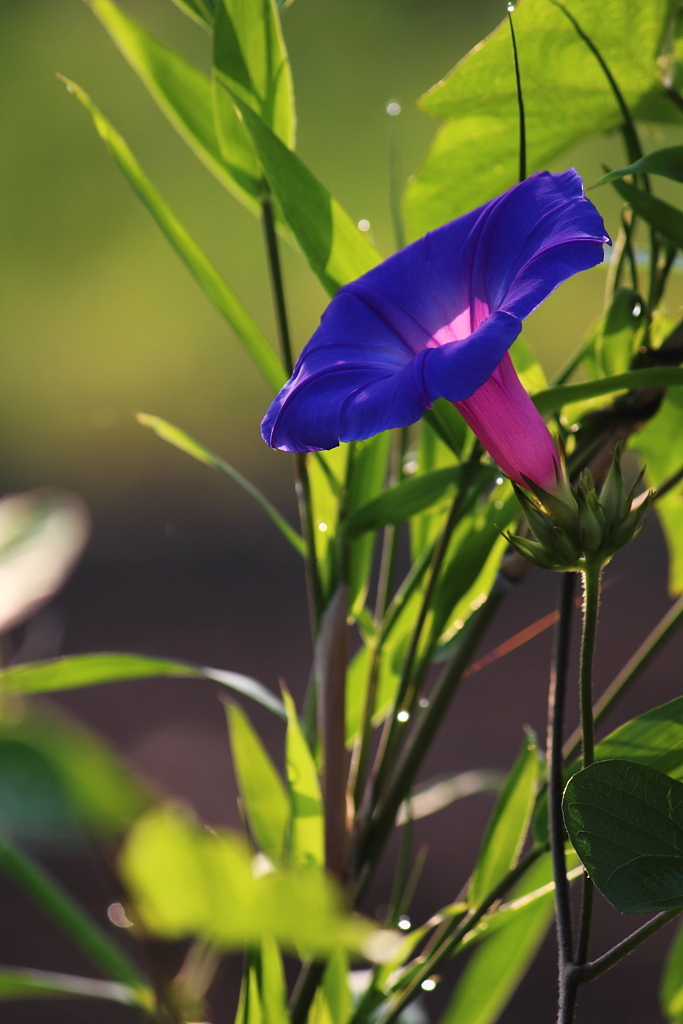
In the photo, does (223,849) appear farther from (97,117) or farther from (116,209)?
(116,209)

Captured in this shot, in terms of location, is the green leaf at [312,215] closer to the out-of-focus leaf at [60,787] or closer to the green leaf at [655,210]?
the green leaf at [655,210]

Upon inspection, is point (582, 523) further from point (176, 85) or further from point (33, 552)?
point (176, 85)

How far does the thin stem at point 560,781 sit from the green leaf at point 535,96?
6.3 inches

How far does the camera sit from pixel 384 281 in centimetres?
26

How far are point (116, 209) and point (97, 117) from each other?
8.28 ft

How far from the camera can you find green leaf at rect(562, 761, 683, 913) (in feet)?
0.74

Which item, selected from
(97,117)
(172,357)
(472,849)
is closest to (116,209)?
(172,357)

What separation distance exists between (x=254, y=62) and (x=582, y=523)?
20 cm

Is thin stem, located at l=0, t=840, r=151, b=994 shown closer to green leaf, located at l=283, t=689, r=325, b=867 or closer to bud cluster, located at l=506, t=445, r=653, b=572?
green leaf, located at l=283, t=689, r=325, b=867

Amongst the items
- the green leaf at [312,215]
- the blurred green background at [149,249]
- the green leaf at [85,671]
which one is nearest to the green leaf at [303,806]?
the green leaf at [85,671]

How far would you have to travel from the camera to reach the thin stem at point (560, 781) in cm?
24

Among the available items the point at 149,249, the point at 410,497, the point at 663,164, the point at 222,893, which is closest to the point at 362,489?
the point at 410,497

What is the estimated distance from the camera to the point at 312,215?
0.29 metres

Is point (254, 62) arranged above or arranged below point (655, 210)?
above
